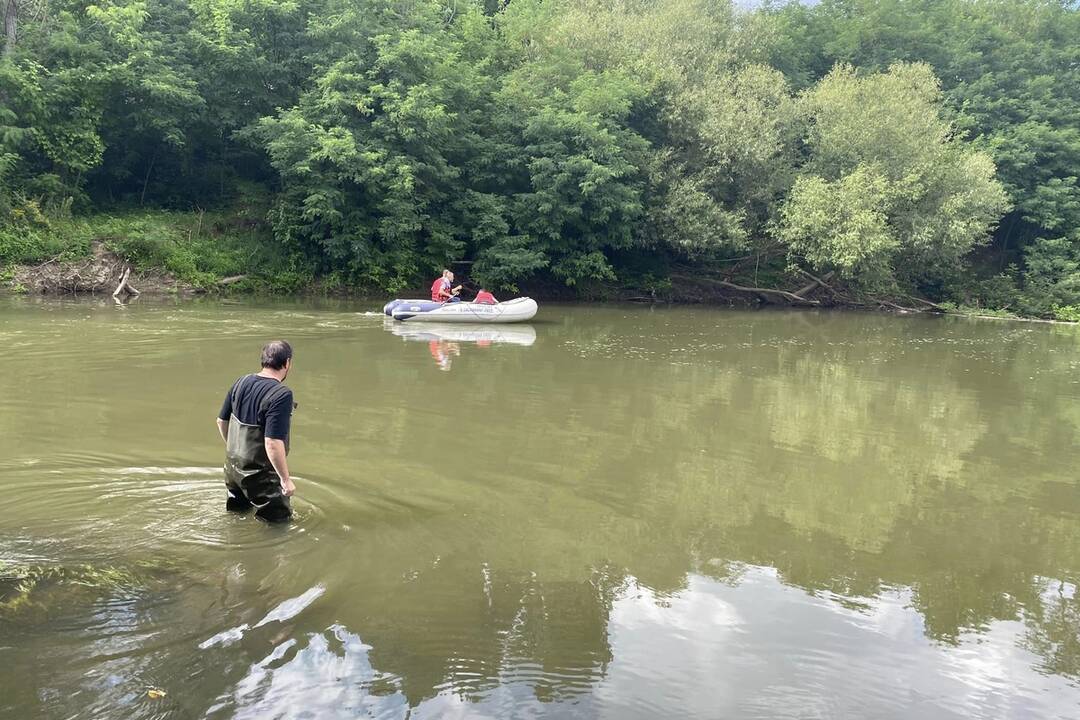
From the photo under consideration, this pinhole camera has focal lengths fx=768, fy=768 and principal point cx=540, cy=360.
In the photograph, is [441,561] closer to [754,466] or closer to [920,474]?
[754,466]

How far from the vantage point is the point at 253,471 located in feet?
15.7

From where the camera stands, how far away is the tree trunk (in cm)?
2238

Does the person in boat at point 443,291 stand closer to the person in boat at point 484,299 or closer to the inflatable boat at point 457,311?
the inflatable boat at point 457,311

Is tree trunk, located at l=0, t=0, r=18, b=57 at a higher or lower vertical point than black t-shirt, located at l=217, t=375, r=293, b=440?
higher

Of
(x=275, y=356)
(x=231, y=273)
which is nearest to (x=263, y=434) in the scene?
(x=275, y=356)

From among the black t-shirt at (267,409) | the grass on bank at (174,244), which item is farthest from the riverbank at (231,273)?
the black t-shirt at (267,409)

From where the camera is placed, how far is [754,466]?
7.33 m

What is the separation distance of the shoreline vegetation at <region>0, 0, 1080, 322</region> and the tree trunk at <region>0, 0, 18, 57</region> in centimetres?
13

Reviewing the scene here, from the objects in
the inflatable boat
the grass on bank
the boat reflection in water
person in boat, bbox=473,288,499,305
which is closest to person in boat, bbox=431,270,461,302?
the inflatable boat

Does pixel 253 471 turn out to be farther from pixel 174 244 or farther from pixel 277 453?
pixel 174 244

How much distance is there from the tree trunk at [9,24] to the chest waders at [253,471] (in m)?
23.8

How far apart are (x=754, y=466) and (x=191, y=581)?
504 cm

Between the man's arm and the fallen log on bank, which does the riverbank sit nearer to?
the fallen log on bank

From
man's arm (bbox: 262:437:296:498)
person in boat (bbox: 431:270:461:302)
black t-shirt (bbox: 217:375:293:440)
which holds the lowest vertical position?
man's arm (bbox: 262:437:296:498)
